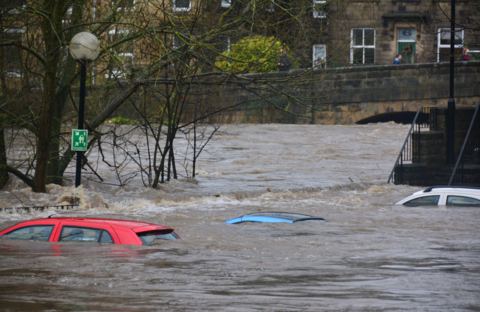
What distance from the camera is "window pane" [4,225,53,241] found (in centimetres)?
1703

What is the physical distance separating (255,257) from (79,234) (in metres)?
2.54

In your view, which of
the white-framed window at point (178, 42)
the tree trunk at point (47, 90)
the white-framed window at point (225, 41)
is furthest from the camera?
the white-framed window at point (225, 41)

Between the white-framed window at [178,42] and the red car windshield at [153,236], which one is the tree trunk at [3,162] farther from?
the red car windshield at [153,236]

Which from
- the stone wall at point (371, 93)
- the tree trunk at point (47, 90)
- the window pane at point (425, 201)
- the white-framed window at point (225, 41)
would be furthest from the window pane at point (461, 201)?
the stone wall at point (371, 93)

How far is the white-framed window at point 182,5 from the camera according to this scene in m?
30.4

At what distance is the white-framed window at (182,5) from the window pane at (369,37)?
96.3 feet

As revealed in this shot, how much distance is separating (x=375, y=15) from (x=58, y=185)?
3444 cm

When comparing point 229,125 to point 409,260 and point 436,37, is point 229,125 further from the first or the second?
point 409,260

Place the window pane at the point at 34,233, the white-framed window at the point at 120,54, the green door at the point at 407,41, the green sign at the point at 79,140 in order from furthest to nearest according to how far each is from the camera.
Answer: the green door at the point at 407,41
the white-framed window at the point at 120,54
the green sign at the point at 79,140
the window pane at the point at 34,233

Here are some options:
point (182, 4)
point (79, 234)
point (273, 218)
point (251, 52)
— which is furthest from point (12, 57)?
point (79, 234)

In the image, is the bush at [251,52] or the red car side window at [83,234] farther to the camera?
the bush at [251,52]

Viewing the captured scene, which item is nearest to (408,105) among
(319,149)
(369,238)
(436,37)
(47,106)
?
(436,37)

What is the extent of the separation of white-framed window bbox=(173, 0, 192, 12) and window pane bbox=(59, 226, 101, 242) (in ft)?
45.1

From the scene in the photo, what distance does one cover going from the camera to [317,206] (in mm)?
28797
